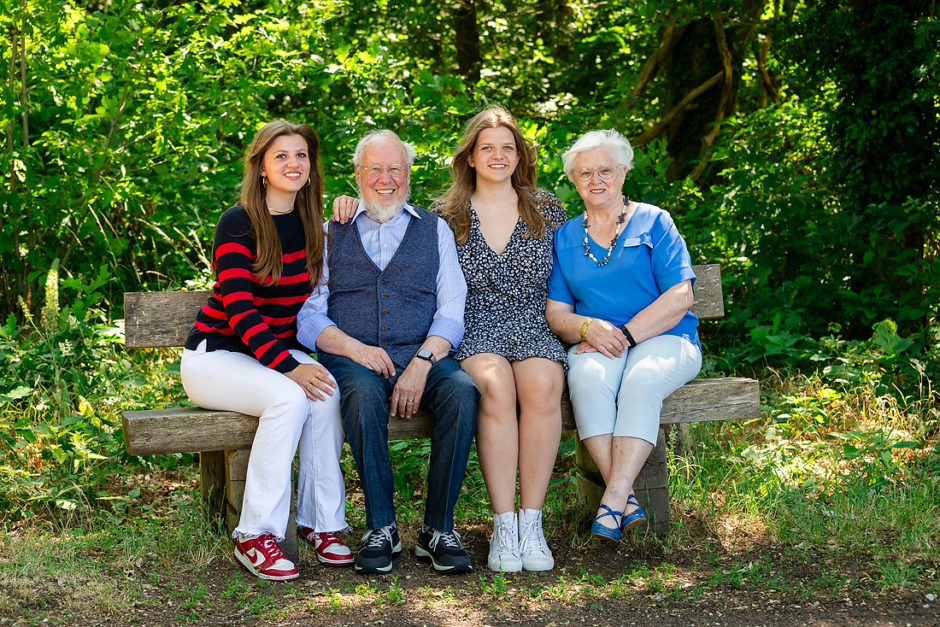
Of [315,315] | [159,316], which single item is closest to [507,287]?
[315,315]

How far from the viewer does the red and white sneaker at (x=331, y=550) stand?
337 centimetres

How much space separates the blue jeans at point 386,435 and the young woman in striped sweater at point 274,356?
12 cm

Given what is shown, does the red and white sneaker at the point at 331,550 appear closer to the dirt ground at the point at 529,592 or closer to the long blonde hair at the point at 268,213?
the dirt ground at the point at 529,592

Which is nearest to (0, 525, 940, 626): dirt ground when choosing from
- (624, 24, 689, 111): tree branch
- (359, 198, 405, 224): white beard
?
(359, 198, 405, 224): white beard

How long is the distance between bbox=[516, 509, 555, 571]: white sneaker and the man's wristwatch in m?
0.63

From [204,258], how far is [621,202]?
280 centimetres

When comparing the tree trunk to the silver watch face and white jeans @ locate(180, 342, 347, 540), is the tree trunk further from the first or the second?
white jeans @ locate(180, 342, 347, 540)

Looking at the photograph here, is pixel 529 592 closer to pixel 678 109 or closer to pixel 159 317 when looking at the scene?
pixel 159 317

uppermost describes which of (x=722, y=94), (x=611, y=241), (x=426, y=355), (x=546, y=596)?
(x=722, y=94)

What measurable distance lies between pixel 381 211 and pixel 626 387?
3.82ft

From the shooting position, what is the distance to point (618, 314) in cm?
372

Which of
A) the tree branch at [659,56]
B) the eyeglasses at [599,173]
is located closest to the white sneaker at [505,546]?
the eyeglasses at [599,173]

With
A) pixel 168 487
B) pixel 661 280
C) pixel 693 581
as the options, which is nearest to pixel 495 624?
pixel 693 581

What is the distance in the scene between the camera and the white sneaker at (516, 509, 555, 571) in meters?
3.34
